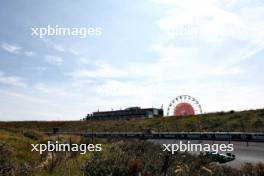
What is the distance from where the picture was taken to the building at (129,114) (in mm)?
168125

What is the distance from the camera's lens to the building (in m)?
168

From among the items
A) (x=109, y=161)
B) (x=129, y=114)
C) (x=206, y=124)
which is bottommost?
(x=109, y=161)

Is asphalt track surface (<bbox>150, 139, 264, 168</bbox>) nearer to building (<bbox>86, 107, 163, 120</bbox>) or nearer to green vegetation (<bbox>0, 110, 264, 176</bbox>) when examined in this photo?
green vegetation (<bbox>0, 110, 264, 176</bbox>)

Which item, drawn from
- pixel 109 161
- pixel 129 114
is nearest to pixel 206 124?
pixel 109 161

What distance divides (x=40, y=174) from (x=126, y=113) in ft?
530

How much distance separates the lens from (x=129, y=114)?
172750 millimetres

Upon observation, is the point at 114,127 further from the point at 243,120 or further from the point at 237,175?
the point at 237,175

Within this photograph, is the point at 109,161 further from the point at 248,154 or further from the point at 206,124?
the point at 206,124

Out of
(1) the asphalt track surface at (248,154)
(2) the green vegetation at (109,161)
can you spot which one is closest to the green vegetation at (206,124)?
(2) the green vegetation at (109,161)

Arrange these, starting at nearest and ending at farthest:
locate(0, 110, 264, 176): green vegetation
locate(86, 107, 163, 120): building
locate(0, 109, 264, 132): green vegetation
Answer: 1. locate(0, 110, 264, 176): green vegetation
2. locate(0, 109, 264, 132): green vegetation
3. locate(86, 107, 163, 120): building

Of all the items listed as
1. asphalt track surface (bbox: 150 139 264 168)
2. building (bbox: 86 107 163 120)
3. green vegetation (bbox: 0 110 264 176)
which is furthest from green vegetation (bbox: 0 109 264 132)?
building (bbox: 86 107 163 120)

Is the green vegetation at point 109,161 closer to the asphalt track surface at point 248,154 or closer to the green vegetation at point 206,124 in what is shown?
the green vegetation at point 206,124

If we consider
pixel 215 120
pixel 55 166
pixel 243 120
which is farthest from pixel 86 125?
pixel 55 166

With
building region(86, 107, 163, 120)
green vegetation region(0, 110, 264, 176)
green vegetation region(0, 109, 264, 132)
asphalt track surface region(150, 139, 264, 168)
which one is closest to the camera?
green vegetation region(0, 110, 264, 176)
